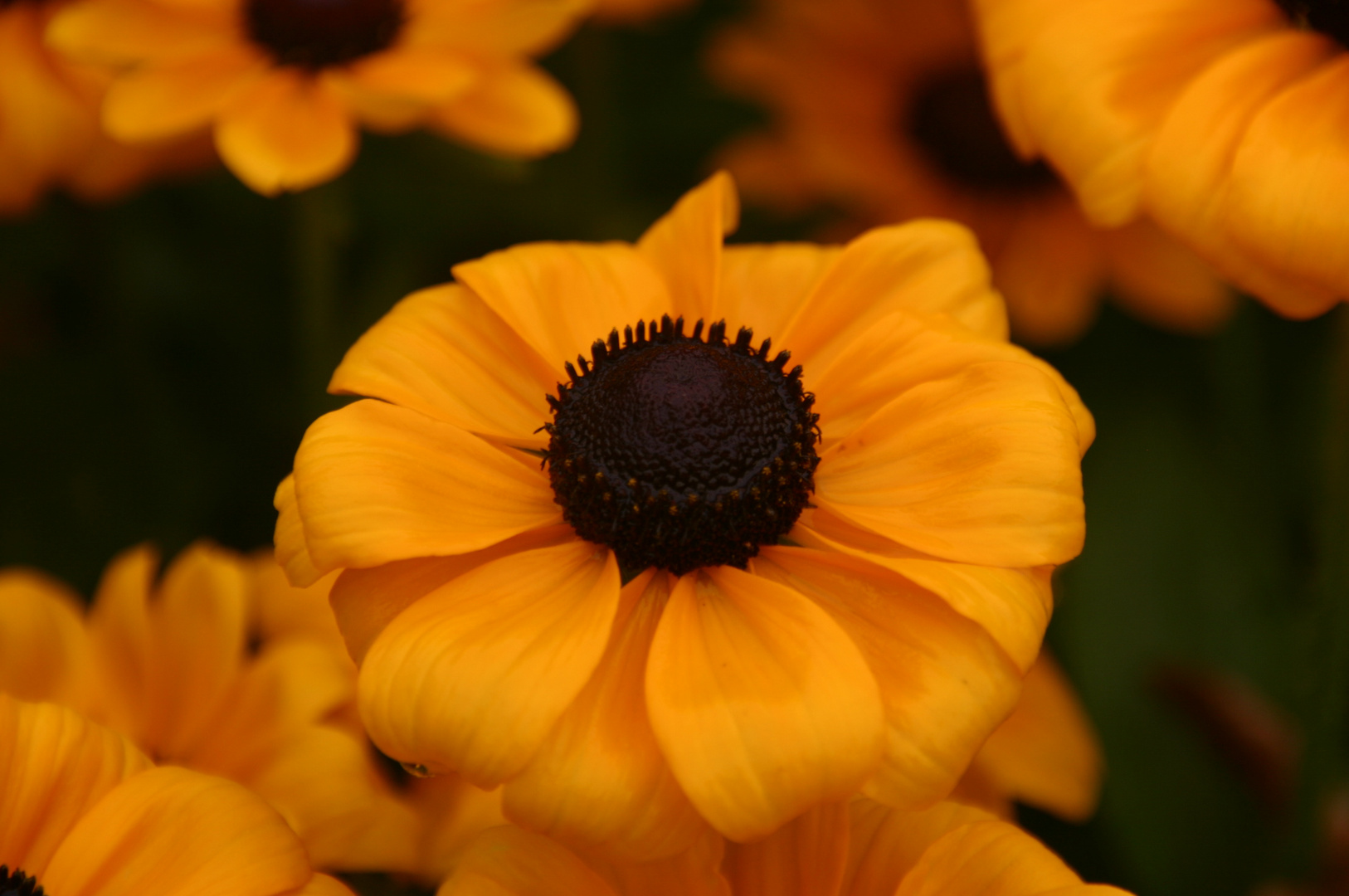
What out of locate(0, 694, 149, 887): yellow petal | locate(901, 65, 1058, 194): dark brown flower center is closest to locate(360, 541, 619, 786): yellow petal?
locate(0, 694, 149, 887): yellow petal

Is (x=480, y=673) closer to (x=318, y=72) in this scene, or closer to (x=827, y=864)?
(x=827, y=864)

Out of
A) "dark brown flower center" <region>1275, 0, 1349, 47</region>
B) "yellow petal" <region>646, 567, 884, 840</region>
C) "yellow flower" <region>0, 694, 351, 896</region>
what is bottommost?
"yellow flower" <region>0, 694, 351, 896</region>

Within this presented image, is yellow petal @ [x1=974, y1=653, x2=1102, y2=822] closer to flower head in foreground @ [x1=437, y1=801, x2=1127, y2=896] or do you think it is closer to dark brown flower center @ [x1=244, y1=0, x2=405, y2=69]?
flower head in foreground @ [x1=437, y1=801, x2=1127, y2=896]

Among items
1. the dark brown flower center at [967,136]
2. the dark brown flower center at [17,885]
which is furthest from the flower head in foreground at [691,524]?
the dark brown flower center at [967,136]

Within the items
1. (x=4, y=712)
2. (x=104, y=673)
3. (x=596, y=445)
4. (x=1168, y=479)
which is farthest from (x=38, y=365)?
(x=1168, y=479)

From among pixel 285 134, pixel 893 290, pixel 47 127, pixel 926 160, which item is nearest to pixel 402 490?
pixel 893 290

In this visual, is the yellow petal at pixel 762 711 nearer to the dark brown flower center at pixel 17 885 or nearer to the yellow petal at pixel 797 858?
the yellow petal at pixel 797 858
